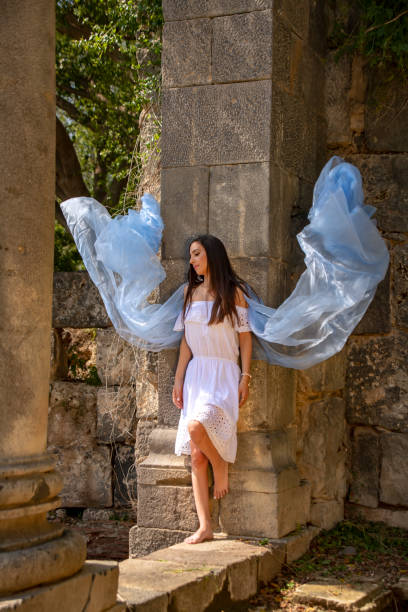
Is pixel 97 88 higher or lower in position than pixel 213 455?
higher

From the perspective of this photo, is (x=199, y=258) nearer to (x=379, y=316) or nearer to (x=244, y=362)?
(x=244, y=362)

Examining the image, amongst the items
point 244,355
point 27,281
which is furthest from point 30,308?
point 244,355

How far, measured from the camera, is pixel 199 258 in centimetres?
428

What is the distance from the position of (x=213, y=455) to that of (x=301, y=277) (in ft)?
3.36

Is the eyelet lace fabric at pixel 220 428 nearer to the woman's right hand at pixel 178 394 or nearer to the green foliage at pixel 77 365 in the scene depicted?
the woman's right hand at pixel 178 394

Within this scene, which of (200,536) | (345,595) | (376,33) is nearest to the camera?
(345,595)

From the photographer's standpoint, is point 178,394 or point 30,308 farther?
point 178,394

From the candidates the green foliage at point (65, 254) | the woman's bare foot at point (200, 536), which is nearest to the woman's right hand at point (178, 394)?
the woman's bare foot at point (200, 536)

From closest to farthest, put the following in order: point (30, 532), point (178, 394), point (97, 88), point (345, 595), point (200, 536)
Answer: point (30, 532) < point (345, 595) < point (200, 536) < point (178, 394) < point (97, 88)

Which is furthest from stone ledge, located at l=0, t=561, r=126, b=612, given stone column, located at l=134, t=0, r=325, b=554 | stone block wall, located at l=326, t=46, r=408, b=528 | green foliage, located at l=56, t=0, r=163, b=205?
green foliage, located at l=56, t=0, r=163, b=205

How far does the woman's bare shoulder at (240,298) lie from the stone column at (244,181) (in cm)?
11

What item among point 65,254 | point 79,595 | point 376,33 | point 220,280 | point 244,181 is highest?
point 376,33

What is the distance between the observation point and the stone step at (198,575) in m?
3.18

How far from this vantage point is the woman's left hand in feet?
14.0
